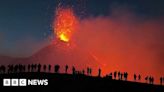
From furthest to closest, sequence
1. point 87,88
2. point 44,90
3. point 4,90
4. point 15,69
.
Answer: point 15,69
point 87,88
point 44,90
point 4,90

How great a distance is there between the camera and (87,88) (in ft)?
370

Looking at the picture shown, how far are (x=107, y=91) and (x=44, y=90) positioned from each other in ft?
66.9

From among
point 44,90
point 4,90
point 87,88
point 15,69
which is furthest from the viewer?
point 15,69

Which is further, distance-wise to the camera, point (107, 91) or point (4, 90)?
point (107, 91)

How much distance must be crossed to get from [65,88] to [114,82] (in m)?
18.3

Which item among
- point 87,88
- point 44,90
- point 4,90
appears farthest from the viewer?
point 87,88

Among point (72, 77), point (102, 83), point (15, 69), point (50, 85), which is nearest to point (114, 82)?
point (102, 83)

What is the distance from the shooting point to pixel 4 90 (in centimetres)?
9600

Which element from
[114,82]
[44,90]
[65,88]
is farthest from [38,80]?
[114,82]

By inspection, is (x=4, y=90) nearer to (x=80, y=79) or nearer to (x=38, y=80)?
→ (x=38, y=80)

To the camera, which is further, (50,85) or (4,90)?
(50,85)

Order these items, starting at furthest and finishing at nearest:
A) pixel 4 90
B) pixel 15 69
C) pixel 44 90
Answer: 1. pixel 15 69
2. pixel 44 90
3. pixel 4 90

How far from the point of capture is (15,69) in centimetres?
12062

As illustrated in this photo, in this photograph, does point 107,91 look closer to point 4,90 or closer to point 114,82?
point 114,82
